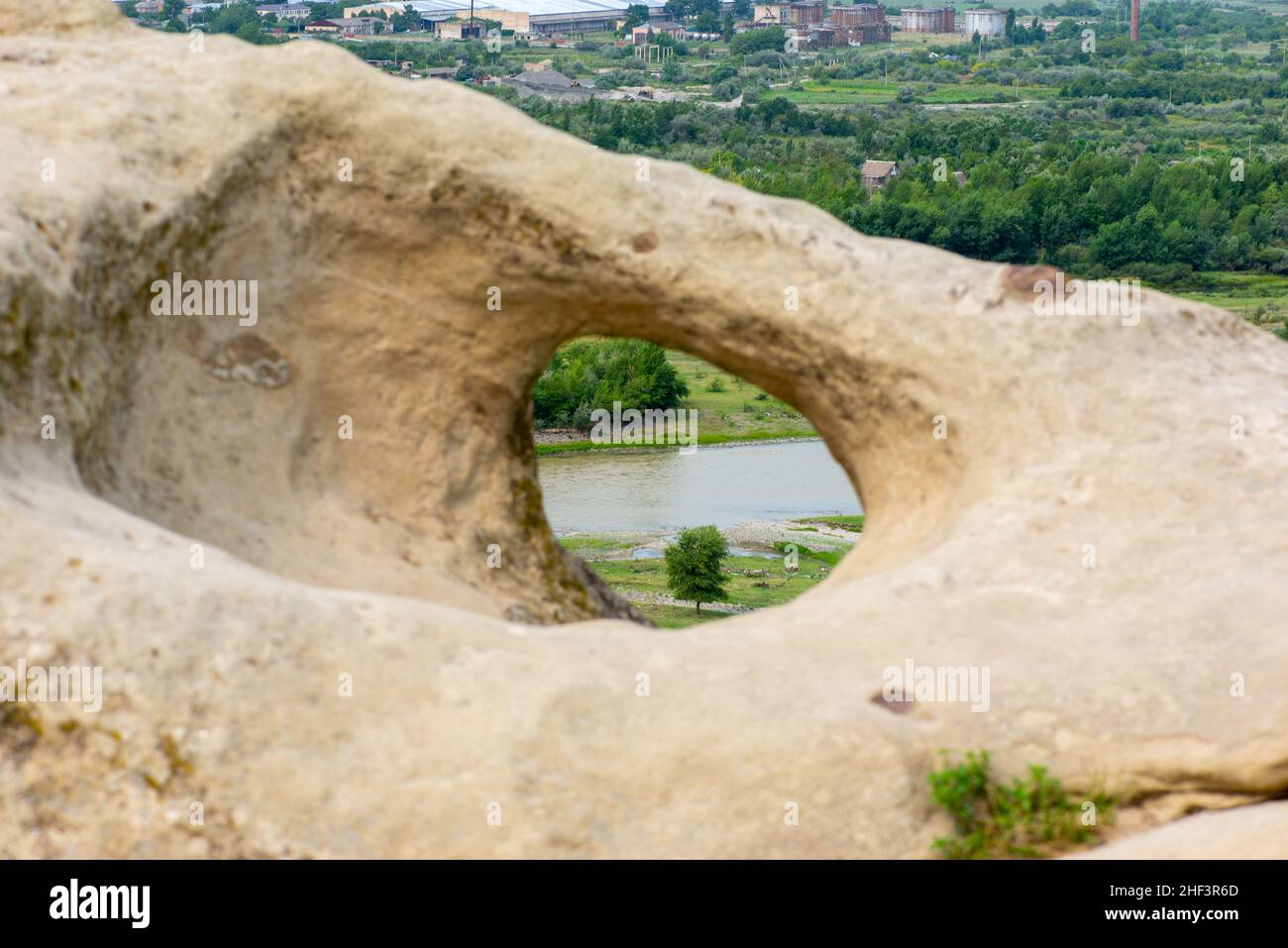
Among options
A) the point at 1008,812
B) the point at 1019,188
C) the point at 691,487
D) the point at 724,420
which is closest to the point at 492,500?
the point at 1008,812

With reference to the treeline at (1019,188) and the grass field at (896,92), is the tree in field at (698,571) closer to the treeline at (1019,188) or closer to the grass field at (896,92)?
the treeline at (1019,188)

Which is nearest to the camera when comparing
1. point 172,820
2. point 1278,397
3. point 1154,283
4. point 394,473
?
point 172,820

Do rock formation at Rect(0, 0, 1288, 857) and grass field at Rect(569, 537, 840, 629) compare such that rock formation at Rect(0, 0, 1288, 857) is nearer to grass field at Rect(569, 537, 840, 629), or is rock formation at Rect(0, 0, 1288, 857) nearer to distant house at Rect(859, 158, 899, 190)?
grass field at Rect(569, 537, 840, 629)

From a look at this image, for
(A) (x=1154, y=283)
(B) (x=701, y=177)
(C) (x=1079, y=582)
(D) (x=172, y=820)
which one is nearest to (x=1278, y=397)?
(C) (x=1079, y=582)

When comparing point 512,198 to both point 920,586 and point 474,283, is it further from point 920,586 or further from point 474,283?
point 920,586

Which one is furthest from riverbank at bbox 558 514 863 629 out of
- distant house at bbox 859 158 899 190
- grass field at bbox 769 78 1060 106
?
grass field at bbox 769 78 1060 106

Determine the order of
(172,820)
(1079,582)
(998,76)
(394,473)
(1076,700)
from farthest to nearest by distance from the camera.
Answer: (998,76)
(394,473)
(1079,582)
(1076,700)
(172,820)

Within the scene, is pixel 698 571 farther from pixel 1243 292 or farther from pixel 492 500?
pixel 1243 292
